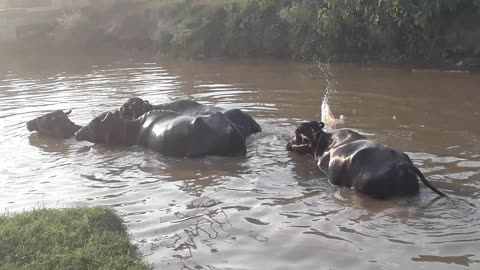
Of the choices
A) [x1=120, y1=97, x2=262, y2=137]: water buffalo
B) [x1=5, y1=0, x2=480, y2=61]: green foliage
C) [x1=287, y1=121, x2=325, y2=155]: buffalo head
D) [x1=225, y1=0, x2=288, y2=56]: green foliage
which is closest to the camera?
[x1=287, y1=121, x2=325, y2=155]: buffalo head

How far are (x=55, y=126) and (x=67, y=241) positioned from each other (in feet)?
21.5

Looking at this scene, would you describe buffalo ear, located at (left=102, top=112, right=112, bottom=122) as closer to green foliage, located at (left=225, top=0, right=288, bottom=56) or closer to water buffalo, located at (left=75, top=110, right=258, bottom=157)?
water buffalo, located at (left=75, top=110, right=258, bottom=157)

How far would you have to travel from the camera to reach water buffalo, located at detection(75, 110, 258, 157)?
373 inches

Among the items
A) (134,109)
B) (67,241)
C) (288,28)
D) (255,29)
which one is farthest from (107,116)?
(255,29)

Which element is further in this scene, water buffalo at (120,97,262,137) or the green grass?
water buffalo at (120,97,262,137)

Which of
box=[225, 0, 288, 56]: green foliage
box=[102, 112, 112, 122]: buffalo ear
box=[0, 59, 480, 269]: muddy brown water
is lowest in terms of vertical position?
box=[0, 59, 480, 269]: muddy brown water

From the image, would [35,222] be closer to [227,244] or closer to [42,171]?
[227,244]

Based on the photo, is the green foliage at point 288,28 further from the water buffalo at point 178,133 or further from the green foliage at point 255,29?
the water buffalo at point 178,133

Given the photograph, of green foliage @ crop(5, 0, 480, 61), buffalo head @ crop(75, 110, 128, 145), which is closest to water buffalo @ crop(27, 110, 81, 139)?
buffalo head @ crop(75, 110, 128, 145)

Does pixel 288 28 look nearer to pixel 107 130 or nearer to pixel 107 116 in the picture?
pixel 107 116

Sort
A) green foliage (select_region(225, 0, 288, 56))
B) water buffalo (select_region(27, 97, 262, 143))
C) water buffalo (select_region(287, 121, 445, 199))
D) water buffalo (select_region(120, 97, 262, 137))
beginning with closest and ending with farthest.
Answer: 1. water buffalo (select_region(287, 121, 445, 199))
2. water buffalo (select_region(27, 97, 262, 143))
3. water buffalo (select_region(120, 97, 262, 137))
4. green foliage (select_region(225, 0, 288, 56))

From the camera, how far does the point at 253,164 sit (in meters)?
9.00

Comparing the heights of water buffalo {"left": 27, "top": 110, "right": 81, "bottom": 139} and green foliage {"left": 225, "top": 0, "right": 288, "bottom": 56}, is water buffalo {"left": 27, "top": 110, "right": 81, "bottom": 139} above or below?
below

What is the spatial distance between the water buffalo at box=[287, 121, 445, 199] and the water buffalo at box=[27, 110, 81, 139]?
18.3 ft
